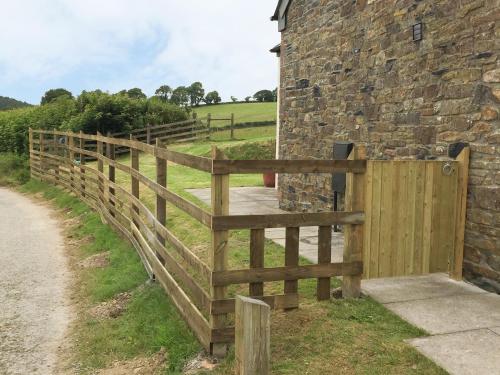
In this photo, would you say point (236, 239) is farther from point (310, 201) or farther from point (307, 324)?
point (307, 324)

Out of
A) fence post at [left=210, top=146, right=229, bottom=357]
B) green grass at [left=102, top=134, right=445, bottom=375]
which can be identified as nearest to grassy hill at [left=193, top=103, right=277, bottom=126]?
green grass at [left=102, top=134, right=445, bottom=375]

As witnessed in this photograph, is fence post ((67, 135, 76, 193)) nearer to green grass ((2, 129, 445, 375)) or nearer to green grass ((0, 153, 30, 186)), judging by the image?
green grass ((0, 153, 30, 186))

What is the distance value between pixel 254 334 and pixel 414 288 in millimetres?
3199

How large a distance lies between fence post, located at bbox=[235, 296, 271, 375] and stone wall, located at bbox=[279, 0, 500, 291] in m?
3.57

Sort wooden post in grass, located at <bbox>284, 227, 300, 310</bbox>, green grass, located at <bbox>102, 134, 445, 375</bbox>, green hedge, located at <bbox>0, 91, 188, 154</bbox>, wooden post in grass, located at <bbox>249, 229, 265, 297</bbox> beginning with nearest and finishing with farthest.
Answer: green grass, located at <bbox>102, 134, 445, 375</bbox> < wooden post in grass, located at <bbox>249, 229, 265, 297</bbox> < wooden post in grass, located at <bbox>284, 227, 300, 310</bbox> < green hedge, located at <bbox>0, 91, 188, 154</bbox>

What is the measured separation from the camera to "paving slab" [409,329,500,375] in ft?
12.1

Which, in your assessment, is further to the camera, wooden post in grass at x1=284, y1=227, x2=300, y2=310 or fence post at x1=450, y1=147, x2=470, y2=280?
fence post at x1=450, y1=147, x2=470, y2=280

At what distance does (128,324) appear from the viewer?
5785 millimetres

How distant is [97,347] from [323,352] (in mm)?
2587

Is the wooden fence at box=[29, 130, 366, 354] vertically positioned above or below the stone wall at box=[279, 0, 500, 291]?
below

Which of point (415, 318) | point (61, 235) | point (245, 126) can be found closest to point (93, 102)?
point (245, 126)

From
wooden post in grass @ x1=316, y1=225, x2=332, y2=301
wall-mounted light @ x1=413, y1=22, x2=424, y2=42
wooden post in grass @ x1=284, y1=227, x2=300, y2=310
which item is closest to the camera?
wooden post in grass @ x1=284, y1=227, x2=300, y2=310

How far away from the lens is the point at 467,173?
5750 mm

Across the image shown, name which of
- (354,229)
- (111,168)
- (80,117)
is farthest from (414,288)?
(80,117)
